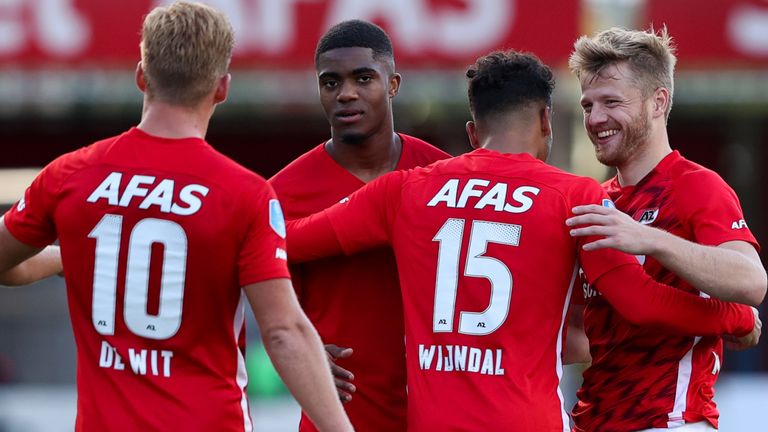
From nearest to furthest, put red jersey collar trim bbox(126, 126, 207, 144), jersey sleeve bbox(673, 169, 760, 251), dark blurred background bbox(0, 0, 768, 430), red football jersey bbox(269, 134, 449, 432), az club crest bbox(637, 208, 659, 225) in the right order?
red jersey collar trim bbox(126, 126, 207, 144) → jersey sleeve bbox(673, 169, 760, 251) → az club crest bbox(637, 208, 659, 225) → red football jersey bbox(269, 134, 449, 432) → dark blurred background bbox(0, 0, 768, 430)

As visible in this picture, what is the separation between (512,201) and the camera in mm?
4398

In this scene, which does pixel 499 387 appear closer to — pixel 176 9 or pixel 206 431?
pixel 206 431

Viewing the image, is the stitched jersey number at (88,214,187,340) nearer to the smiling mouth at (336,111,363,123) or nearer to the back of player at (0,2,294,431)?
the back of player at (0,2,294,431)

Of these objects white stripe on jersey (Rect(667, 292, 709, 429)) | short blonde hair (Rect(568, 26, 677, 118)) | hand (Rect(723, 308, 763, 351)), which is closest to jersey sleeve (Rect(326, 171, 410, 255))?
short blonde hair (Rect(568, 26, 677, 118))

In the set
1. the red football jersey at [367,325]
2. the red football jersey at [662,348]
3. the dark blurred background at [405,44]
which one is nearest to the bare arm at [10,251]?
the red football jersey at [367,325]

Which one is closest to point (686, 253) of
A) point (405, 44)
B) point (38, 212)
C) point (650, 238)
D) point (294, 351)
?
point (650, 238)

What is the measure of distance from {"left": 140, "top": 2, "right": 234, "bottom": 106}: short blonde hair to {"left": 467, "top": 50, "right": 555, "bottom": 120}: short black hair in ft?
3.43

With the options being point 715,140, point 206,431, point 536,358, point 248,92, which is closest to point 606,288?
point 536,358

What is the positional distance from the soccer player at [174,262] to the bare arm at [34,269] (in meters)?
0.53

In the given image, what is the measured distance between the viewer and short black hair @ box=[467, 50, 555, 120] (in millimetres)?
4652

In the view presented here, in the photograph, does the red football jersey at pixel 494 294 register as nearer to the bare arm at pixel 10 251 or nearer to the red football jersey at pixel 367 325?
the red football jersey at pixel 367 325

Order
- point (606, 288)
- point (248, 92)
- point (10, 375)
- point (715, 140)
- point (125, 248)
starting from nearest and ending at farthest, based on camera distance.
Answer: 1. point (125, 248)
2. point (606, 288)
3. point (248, 92)
4. point (10, 375)
5. point (715, 140)

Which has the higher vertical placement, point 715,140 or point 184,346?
point 715,140

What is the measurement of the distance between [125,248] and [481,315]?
1237 mm
